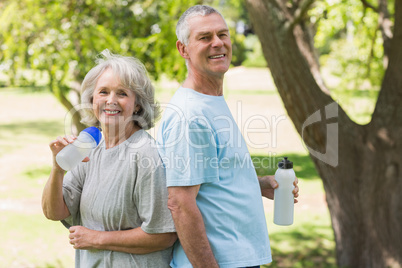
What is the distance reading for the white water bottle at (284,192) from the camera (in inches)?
86.3

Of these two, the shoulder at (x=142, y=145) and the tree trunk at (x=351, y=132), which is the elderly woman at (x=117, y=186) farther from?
the tree trunk at (x=351, y=132)

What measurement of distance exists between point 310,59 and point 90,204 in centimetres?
360

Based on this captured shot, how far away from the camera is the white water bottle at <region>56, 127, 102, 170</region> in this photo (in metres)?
1.85

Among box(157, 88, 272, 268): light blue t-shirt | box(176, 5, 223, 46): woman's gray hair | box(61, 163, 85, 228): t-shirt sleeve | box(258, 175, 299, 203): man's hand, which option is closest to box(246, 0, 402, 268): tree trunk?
box(258, 175, 299, 203): man's hand

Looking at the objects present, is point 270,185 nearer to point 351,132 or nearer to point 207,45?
point 207,45

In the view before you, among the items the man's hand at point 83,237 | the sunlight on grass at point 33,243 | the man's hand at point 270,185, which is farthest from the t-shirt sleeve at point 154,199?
the sunlight on grass at point 33,243

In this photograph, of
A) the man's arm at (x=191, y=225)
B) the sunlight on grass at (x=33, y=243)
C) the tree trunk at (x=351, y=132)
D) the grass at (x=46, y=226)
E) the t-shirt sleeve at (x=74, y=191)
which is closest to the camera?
the man's arm at (x=191, y=225)

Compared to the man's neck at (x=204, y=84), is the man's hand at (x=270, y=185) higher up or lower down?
lower down

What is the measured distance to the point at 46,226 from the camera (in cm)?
665

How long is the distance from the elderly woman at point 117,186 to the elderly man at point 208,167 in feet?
0.25

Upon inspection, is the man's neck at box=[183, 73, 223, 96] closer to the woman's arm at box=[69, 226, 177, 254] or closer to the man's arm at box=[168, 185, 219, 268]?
the man's arm at box=[168, 185, 219, 268]

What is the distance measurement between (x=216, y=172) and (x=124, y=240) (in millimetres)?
462

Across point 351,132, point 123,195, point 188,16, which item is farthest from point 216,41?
point 351,132

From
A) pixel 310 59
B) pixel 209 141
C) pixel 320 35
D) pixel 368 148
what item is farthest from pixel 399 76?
pixel 320 35
